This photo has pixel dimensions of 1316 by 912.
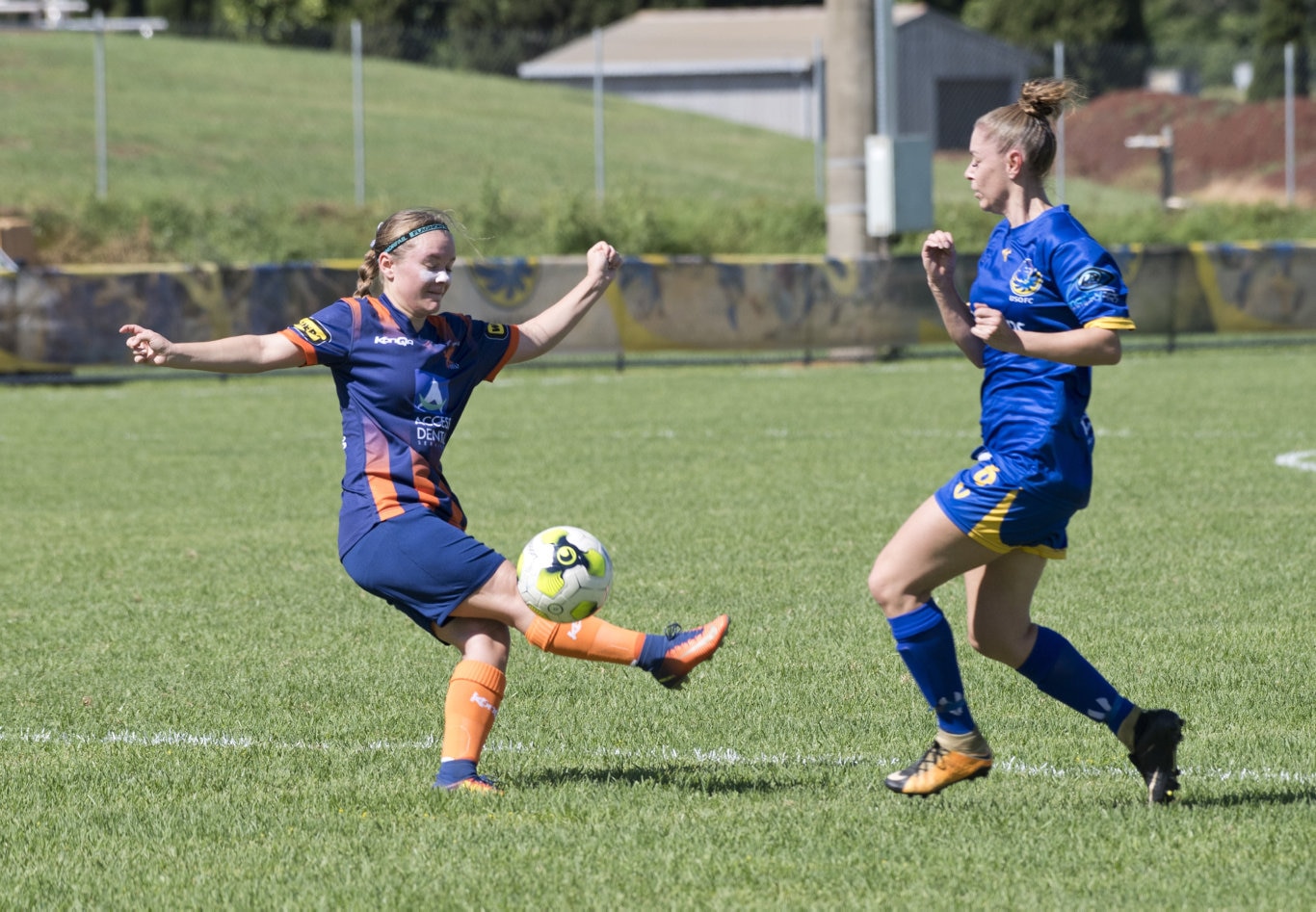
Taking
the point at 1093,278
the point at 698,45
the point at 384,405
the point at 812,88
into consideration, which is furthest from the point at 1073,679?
the point at 698,45

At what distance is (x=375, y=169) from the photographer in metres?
40.7

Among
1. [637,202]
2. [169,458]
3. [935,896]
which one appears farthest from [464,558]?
[637,202]

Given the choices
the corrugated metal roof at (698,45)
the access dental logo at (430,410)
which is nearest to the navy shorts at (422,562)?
the access dental logo at (430,410)

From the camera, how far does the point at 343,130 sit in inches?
1720

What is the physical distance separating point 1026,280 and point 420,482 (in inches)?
70.0

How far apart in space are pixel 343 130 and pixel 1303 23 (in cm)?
3169

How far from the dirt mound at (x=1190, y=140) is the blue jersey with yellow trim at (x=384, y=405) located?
40541 mm

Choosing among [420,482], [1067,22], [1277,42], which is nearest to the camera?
[420,482]

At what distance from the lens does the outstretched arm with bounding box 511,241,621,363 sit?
553 centimetres

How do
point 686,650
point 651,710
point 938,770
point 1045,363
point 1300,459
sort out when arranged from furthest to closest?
point 1300,459 → point 651,710 → point 686,650 → point 938,770 → point 1045,363

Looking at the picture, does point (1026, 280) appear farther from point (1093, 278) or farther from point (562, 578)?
point (562, 578)

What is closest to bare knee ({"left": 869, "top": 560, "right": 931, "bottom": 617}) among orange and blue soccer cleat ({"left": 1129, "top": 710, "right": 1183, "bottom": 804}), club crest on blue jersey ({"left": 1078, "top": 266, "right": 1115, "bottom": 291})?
orange and blue soccer cleat ({"left": 1129, "top": 710, "right": 1183, "bottom": 804})

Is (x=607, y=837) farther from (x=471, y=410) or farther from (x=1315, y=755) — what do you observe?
(x=471, y=410)

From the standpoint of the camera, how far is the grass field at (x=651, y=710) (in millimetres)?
4379
